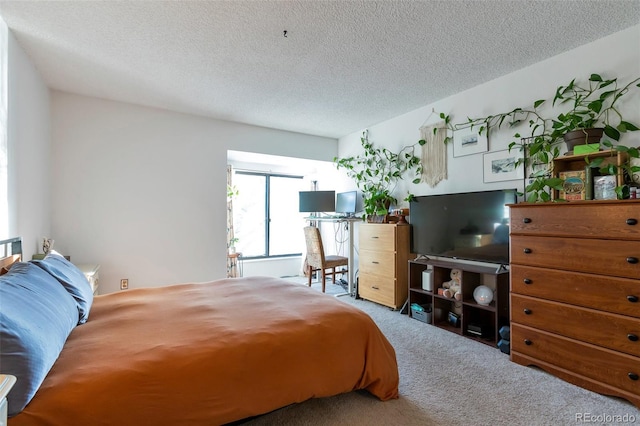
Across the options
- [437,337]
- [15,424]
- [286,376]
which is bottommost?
[437,337]

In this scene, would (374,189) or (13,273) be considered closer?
(13,273)

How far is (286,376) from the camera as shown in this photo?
1533 millimetres

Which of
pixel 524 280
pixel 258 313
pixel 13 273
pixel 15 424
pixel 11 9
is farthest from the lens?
pixel 524 280

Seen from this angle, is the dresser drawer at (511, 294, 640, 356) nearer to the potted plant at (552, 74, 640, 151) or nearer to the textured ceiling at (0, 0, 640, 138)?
the potted plant at (552, 74, 640, 151)

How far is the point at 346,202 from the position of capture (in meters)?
4.88

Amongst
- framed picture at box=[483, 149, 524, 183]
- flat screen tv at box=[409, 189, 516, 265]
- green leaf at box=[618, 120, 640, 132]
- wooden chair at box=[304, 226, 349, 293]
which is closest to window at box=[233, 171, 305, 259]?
wooden chair at box=[304, 226, 349, 293]

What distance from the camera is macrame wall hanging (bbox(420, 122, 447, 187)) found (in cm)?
356

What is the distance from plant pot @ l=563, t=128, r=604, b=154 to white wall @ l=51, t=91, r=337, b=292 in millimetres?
3682

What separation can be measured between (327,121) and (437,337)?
307 cm

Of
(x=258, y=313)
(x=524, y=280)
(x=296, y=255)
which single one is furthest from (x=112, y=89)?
(x=524, y=280)

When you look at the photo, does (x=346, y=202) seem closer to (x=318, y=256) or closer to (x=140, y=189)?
(x=318, y=256)

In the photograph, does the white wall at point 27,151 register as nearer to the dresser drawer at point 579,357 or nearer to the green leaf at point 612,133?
the dresser drawer at point 579,357

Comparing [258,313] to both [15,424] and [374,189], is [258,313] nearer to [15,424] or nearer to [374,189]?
[15,424]

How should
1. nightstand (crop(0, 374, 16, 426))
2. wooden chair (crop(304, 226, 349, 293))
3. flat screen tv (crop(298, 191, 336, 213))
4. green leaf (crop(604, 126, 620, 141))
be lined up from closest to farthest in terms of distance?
1. nightstand (crop(0, 374, 16, 426))
2. green leaf (crop(604, 126, 620, 141))
3. wooden chair (crop(304, 226, 349, 293))
4. flat screen tv (crop(298, 191, 336, 213))
